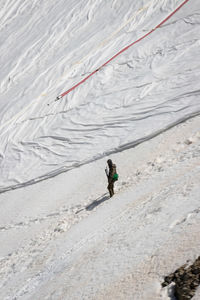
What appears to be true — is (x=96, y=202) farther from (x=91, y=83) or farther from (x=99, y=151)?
(x=91, y=83)

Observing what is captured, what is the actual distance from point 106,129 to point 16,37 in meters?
15.7

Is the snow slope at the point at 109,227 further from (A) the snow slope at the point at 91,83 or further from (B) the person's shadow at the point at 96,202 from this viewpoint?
(A) the snow slope at the point at 91,83

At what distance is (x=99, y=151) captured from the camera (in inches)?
569

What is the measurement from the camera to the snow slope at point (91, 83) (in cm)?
1502

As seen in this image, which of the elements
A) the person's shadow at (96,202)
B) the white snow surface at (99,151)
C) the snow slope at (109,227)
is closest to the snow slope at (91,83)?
the white snow surface at (99,151)

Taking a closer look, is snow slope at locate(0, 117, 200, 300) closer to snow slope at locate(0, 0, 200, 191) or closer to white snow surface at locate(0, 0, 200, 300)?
white snow surface at locate(0, 0, 200, 300)

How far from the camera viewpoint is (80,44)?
23062 millimetres

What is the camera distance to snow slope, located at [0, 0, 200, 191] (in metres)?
15.0

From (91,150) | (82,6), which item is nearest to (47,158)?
(91,150)

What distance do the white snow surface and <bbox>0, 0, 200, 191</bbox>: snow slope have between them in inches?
2.4

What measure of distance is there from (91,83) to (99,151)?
5.57 meters

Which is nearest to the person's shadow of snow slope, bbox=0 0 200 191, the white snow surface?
the white snow surface

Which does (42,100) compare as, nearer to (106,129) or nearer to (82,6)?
(106,129)

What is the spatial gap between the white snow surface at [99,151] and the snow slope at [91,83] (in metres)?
0.06
